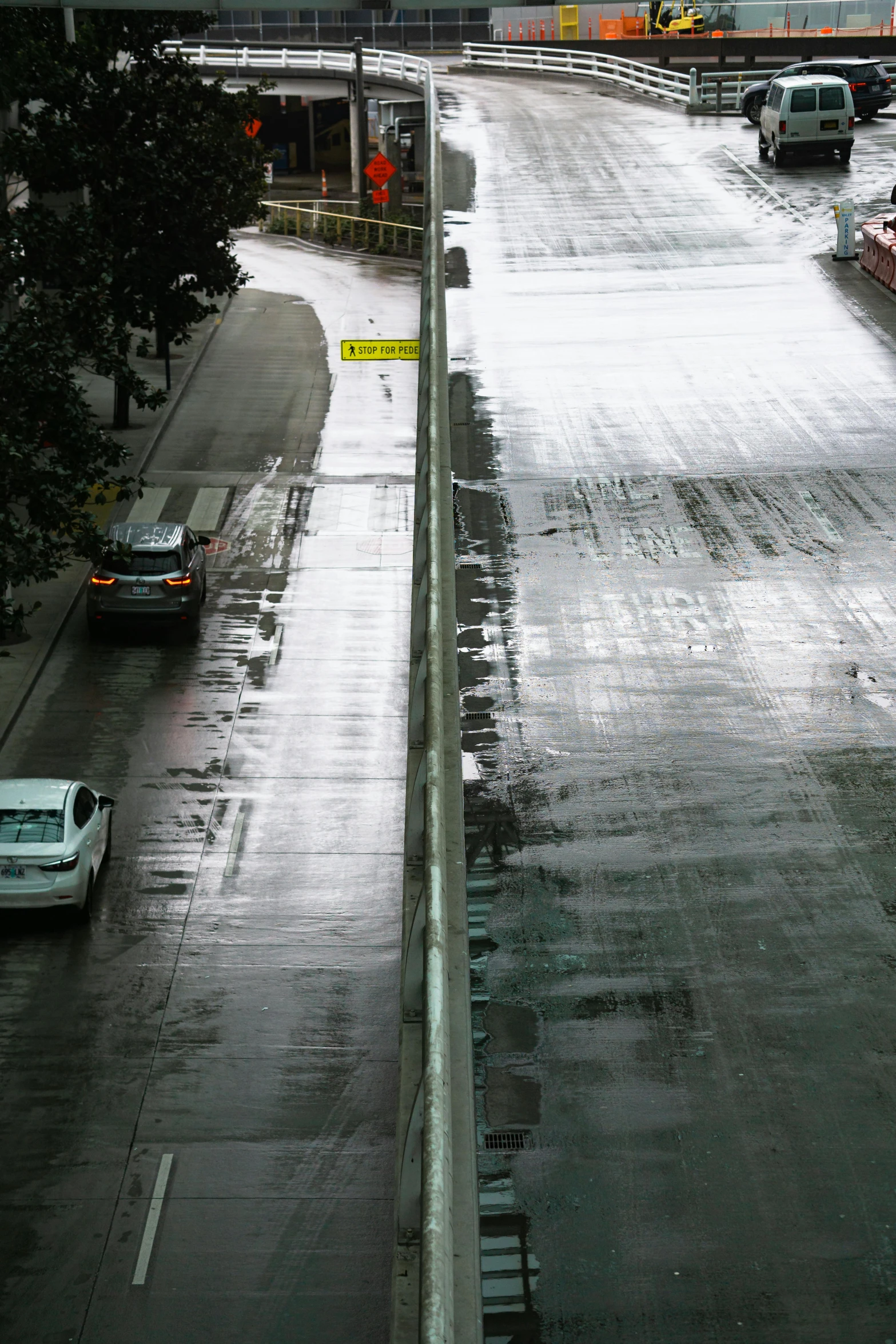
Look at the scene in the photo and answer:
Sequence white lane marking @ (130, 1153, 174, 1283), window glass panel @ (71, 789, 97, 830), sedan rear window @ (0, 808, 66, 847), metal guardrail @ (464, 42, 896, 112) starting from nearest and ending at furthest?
white lane marking @ (130, 1153, 174, 1283) < sedan rear window @ (0, 808, 66, 847) < window glass panel @ (71, 789, 97, 830) < metal guardrail @ (464, 42, 896, 112)

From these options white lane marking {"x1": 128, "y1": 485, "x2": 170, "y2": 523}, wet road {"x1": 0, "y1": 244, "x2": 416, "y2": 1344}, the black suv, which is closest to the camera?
wet road {"x1": 0, "y1": 244, "x2": 416, "y2": 1344}

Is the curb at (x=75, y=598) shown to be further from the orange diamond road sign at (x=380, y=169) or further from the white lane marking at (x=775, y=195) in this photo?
the white lane marking at (x=775, y=195)

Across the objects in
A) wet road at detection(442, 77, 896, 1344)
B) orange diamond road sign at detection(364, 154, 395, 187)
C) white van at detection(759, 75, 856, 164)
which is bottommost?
wet road at detection(442, 77, 896, 1344)

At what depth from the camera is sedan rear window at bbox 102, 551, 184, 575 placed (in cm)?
2695

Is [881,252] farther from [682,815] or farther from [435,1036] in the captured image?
[435,1036]

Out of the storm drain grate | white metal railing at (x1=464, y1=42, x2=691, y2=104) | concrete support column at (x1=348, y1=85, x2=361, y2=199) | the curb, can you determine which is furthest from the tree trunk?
concrete support column at (x1=348, y1=85, x2=361, y2=199)

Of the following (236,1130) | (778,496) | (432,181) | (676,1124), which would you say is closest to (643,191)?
(432,181)

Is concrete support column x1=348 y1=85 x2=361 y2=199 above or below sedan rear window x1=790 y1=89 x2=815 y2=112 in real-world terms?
below

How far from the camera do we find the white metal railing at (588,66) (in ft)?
190

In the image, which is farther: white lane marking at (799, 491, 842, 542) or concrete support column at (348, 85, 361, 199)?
concrete support column at (348, 85, 361, 199)

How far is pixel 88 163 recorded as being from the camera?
3447 cm

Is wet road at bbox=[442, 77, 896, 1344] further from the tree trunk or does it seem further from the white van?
the white van

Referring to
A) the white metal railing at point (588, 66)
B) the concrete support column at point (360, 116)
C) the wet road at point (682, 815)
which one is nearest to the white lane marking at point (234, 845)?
the wet road at point (682, 815)

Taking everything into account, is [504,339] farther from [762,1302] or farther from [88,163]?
[762,1302]
